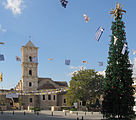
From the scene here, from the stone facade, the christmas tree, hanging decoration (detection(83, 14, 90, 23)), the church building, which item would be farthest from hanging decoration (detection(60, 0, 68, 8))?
the stone facade

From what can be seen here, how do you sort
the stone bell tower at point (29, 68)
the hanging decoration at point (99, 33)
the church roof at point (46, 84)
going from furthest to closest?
the church roof at point (46, 84) → the stone bell tower at point (29, 68) → the hanging decoration at point (99, 33)

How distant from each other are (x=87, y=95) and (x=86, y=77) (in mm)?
3495

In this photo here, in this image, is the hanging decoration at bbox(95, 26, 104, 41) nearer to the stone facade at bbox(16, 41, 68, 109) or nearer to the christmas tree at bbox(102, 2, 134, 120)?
the christmas tree at bbox(102, 2, 134, 120)

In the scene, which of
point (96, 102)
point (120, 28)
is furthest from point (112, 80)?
point (96, 102)

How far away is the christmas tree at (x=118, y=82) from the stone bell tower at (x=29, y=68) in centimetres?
3755

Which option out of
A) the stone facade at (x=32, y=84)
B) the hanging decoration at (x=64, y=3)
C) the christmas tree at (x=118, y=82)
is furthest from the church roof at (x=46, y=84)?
the hanging decoration at (x=64, y=3)

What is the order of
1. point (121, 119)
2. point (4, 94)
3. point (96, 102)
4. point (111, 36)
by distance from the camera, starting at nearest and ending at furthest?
point (121, 119) → point (111, 36) → point (96, 102) → point (4, 94)

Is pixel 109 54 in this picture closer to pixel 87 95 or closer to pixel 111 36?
pixel 111 36

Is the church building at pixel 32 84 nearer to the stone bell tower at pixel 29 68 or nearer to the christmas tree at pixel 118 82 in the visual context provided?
the stone bell tower at pixel 29 68

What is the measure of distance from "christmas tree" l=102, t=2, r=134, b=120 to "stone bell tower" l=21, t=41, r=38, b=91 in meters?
37.5

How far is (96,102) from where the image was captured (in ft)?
133

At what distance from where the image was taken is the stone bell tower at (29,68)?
2178 inches

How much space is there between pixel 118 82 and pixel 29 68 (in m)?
39.7

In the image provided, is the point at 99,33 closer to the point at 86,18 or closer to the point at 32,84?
the point at 86,18
